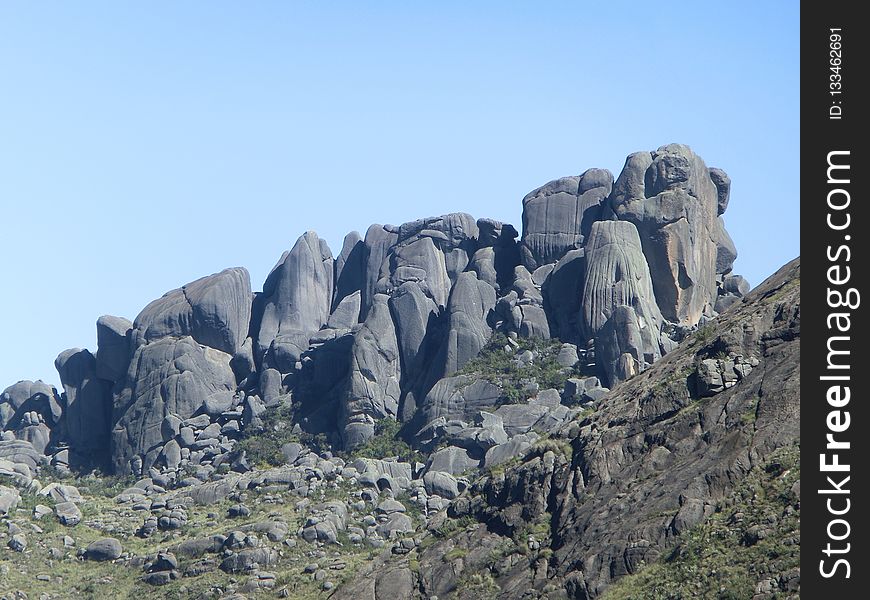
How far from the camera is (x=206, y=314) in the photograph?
135 meters

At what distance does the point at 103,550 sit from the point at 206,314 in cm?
3800

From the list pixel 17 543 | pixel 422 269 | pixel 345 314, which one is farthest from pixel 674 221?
pixel 17 543

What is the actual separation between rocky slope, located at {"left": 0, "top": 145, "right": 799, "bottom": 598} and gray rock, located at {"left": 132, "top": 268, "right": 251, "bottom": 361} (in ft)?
0.81

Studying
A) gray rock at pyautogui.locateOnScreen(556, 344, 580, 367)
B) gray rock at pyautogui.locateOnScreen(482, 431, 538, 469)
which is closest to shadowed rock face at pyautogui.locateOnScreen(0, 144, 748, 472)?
gray rock at pyautogui.locateOnScreen(556, 344, 580, 367)

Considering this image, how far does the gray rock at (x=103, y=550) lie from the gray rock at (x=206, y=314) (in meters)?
36.3

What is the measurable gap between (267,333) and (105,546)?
39.8 meters

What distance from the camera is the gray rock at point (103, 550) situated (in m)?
99.2

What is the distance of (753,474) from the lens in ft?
200

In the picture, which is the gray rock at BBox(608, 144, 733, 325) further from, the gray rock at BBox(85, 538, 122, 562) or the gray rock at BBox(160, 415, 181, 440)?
the gray rock at BBox(85, 538, 122, 562)

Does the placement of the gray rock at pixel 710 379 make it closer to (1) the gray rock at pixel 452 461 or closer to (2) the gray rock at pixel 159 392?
(1) the gray rock at pixel 452 461

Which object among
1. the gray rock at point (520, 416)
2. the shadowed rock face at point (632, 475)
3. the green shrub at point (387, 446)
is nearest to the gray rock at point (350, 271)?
the green shrub at point (387, 446)

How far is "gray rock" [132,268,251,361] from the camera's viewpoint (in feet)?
442

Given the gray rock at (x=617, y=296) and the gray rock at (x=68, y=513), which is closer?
the gray rock at (x=68, y=513)
